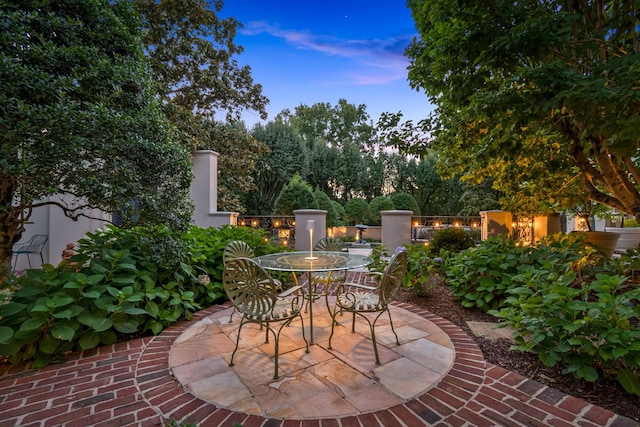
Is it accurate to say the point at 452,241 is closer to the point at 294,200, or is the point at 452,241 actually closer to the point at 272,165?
the point at 294,200

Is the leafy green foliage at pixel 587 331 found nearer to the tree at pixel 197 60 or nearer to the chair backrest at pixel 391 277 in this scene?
the chair backrest at pixel 391 277

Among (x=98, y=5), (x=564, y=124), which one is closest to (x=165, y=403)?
(x=98, y=5)

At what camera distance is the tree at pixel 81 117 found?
2.25 m

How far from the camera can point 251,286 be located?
2.20 m

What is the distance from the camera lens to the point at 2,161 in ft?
6.98

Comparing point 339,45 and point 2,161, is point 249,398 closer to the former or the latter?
point 2,161

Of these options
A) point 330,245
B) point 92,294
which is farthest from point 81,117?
point 330,245

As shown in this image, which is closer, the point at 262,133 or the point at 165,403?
the point at 165,403

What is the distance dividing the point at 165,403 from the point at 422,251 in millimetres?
3538

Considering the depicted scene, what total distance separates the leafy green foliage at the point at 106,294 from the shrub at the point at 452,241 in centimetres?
394

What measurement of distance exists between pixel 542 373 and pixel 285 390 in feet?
6.26

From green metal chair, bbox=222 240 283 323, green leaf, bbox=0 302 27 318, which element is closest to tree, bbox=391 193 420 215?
green metal chair, bbox=222 240 283 323

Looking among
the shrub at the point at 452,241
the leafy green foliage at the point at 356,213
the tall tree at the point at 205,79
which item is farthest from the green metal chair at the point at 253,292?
the leafy green foliage at the point at 356,213

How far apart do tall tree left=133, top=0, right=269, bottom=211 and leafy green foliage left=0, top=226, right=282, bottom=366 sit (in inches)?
206
